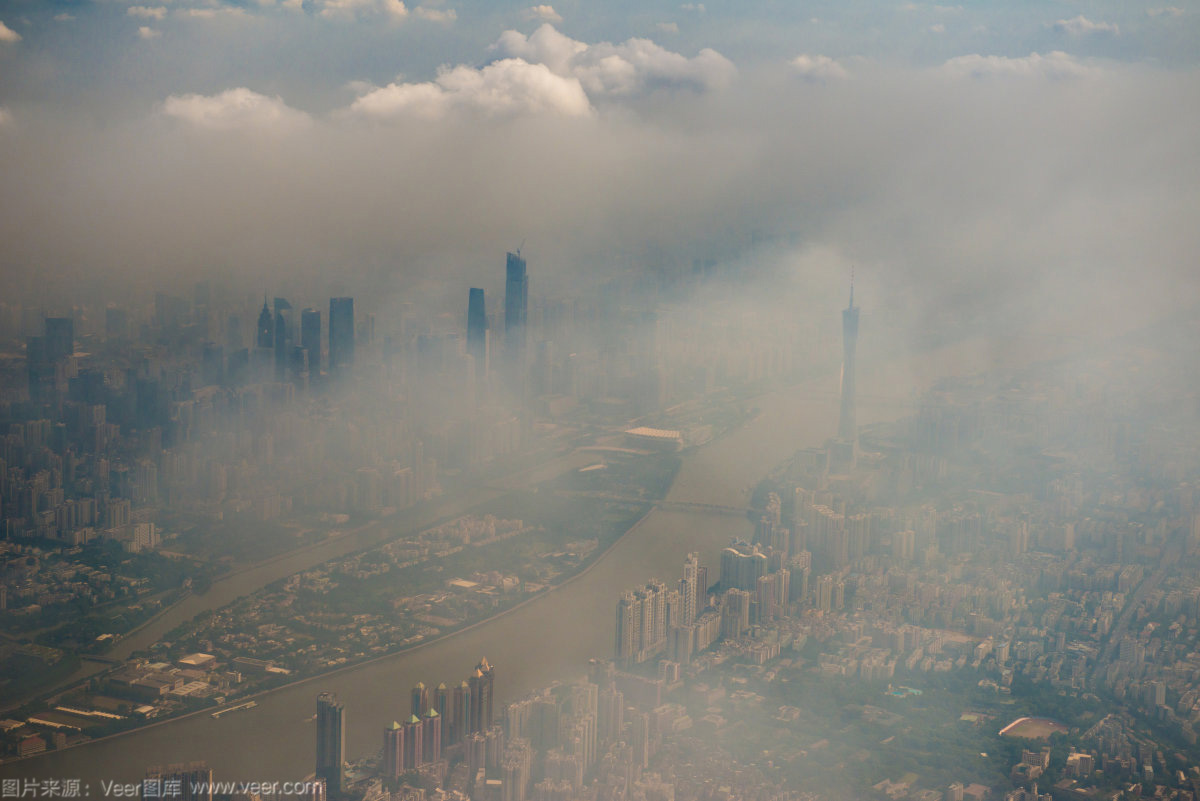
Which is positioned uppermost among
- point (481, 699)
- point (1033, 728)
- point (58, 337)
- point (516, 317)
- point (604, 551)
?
point (516, 317)

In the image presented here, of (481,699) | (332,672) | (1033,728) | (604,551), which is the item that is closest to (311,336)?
(604,551)

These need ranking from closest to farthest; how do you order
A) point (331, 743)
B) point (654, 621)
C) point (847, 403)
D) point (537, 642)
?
1. point (331, 743)
2. point (537, 642)
3. point (654, 621)
4. point (847, 403)

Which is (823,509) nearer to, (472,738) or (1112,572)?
(1112,572)

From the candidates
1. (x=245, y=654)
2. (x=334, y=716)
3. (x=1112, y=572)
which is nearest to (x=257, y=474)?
(x=245, y=654)

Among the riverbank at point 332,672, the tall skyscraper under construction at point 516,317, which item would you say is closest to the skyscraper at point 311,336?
the tall skyscraper under construction at point 516,317

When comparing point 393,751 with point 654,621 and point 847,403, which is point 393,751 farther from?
point 847,403

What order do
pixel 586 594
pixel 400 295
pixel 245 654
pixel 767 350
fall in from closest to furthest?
pixel 245 654
pixel 586 594
pixel 400 295
pixel 767 350
